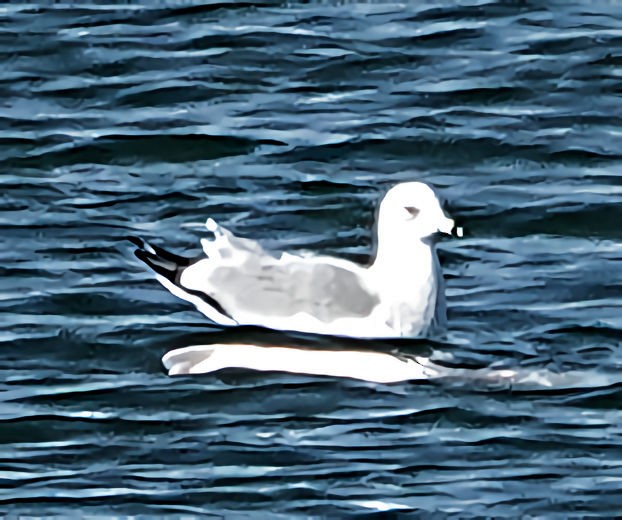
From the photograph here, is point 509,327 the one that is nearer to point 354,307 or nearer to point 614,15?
point 354,307

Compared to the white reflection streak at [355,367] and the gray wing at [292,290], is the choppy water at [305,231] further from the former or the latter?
the gray wing at [292,290]

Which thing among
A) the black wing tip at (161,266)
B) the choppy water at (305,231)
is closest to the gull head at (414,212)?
the choppy water at (305,231)

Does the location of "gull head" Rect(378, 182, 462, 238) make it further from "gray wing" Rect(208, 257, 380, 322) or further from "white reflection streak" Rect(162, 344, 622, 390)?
"white reflection streak" Rect(162, 344, 622, 390)

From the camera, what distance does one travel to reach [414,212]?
466 inches

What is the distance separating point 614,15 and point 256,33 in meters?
2.11

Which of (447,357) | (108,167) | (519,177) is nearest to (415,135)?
(519,177)

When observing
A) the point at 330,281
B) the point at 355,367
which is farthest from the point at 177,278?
the point at 355,367

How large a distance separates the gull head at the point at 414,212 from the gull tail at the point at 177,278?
35.5 inches

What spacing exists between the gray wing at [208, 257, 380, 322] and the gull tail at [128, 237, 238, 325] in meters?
0.05

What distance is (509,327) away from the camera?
37.6 feet

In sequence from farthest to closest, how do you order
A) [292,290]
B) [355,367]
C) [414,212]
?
[414,212] < [292,290] < [355,367]

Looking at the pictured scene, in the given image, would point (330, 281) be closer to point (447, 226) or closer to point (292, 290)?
point (292, 290)

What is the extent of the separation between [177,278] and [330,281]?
29.5 inches

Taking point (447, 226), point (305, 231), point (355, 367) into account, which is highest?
point (447, 226)
